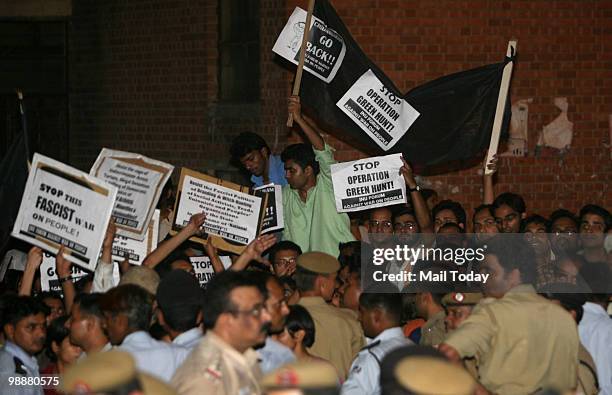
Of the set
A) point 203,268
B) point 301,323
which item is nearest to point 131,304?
point 301,323

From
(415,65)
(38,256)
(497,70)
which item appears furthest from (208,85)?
(38,256)

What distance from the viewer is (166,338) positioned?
705 cm

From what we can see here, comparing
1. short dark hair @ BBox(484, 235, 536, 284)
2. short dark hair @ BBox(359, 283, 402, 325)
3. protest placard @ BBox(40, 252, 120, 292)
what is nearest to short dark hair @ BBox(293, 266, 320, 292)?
short dark hair @ BBox(359, 283, 402, 325)

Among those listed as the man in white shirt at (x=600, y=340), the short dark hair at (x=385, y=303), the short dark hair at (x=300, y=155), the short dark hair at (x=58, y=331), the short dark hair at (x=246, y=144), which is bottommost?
the man in white shirt at (x=600, y=340)

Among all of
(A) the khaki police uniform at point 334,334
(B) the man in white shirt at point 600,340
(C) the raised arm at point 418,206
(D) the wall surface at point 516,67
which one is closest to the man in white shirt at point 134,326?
(A) the khaki police uniform at point 334,334

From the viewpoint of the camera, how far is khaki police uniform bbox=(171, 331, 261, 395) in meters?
4.85

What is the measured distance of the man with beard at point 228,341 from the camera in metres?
4.88

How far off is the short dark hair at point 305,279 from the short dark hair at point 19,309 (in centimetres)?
175

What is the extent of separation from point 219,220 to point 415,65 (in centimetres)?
425

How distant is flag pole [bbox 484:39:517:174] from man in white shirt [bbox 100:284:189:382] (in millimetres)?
4422

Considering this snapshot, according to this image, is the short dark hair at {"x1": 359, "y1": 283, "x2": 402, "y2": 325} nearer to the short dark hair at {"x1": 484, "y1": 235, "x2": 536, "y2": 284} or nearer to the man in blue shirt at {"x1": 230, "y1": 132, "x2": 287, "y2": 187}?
the short dark hair at {"x1": 484, "y1": 235, "x2": 536, "y2": 284}

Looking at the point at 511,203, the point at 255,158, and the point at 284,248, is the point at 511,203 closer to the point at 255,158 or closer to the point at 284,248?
the point at 284,248

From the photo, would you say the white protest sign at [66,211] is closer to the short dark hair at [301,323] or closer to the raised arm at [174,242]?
the raised arm at [174,242]

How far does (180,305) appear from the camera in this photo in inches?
262
